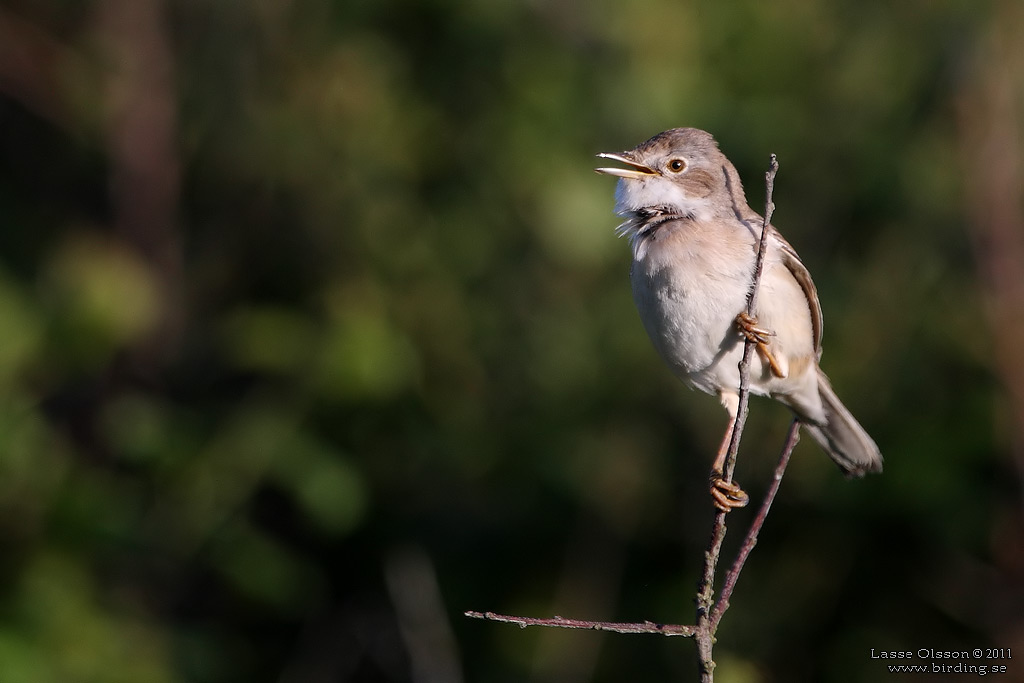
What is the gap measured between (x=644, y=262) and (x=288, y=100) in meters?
3.87

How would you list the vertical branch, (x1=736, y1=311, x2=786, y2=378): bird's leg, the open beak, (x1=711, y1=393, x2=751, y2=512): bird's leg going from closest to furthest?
the vertical branch
(x1=711, y1=393, x2=751, y2=512): bird's leg
(x1=736, y1=311, x2=786, y2=378): bird's leg
the open beak

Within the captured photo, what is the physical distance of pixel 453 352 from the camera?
721 cm

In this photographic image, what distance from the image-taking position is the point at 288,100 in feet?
23.8

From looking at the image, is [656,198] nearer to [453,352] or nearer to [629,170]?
[629,170]

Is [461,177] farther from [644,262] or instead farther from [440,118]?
[644,262]

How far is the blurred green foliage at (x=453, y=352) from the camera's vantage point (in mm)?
5887

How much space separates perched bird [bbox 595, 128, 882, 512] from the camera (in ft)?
13.2

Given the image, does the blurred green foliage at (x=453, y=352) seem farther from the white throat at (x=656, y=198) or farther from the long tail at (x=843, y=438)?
the white throat at (x=656, y=198)

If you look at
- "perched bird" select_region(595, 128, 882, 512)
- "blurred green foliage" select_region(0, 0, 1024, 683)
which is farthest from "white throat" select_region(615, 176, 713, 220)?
"blurred green foliage" select_region(0, 0, 1024, 683)

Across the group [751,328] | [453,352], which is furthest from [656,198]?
[453,352]

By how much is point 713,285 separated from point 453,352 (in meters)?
3.41

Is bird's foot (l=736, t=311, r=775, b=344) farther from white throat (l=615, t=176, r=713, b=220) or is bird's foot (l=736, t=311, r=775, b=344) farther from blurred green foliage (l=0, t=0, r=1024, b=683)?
blurred green foliage (l=0, t=0, r=1024, b=683)

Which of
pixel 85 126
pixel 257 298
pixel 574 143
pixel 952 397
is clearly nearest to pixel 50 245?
pixel 85 126

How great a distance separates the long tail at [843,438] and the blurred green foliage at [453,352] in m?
1.12
